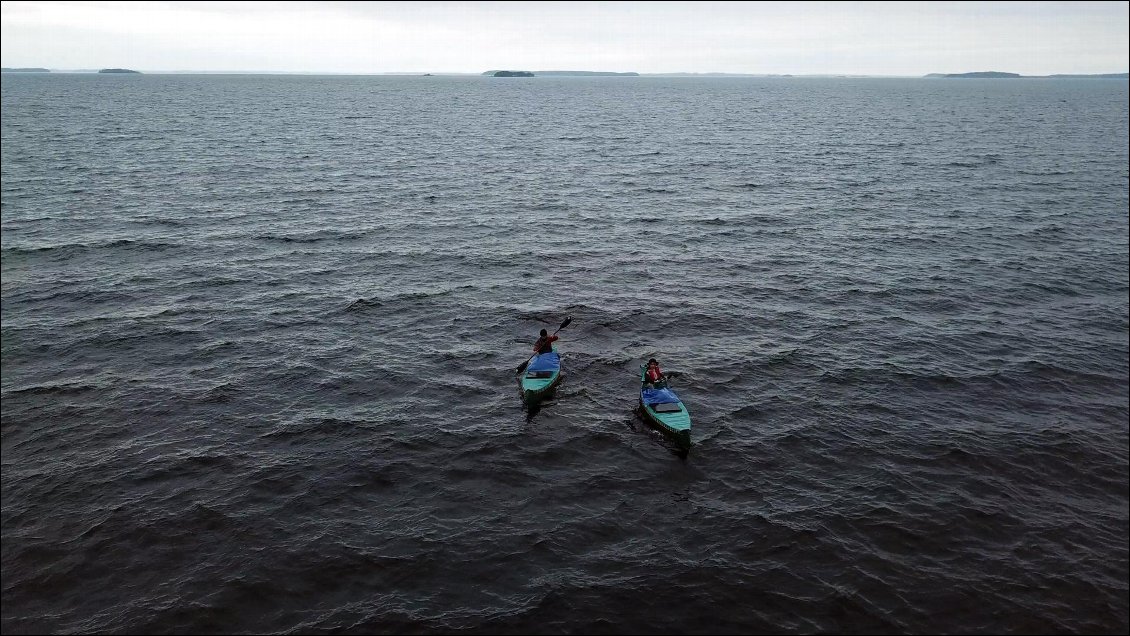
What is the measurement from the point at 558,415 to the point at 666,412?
5289 mm

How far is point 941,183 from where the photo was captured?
76.4 m

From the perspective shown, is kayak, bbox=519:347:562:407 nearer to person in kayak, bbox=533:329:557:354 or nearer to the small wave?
person in kayak, bbox=533:329:557:354

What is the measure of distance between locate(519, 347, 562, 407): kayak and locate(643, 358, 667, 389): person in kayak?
452cm

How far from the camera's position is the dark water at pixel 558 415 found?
69.4ft

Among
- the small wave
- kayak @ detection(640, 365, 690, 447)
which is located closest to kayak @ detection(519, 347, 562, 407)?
kayak @ detection(640, 365, 690, 447)

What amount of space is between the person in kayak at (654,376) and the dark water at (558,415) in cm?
206

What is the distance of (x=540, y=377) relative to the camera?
3247 cm

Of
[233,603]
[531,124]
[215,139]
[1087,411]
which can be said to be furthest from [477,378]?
[531,124]

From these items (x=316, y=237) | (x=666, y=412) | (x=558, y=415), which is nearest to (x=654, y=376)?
(x=666, y=412)

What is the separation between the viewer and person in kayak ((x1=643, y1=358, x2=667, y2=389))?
30.8 meters

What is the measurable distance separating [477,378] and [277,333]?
1283 cm

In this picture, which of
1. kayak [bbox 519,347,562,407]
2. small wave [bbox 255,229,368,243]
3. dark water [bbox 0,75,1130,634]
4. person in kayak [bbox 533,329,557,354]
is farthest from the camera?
small wave [bbox 255,229,368,243]

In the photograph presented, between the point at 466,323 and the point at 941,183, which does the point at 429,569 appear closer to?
the point at 466,323

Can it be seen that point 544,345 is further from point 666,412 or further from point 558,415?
point 666,412
